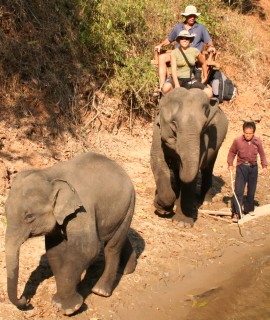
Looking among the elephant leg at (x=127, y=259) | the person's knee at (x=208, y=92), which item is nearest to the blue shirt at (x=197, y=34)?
the person's knee at (x=208, y=92)

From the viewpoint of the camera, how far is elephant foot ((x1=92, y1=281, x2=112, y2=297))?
18.1 ft

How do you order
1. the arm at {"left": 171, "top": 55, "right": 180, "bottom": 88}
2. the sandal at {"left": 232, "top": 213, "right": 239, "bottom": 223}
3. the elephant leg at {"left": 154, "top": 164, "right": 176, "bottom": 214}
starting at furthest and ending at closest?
the sandal at {"left": 232, "top": 213, "right": 239, "bottom": 223} → the arm at {"left": 171, "top": 55, "right": 180, "bottom": 88} → the elephant leg at {"left": 154, "top": 164, "right": 176, "bottom": 214}

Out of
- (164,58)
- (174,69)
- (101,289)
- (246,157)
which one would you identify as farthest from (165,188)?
(101,289)

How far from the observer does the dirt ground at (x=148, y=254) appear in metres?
5.54

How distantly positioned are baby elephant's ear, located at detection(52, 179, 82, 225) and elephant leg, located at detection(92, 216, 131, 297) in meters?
0.93

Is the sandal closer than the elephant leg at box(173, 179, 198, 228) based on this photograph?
No

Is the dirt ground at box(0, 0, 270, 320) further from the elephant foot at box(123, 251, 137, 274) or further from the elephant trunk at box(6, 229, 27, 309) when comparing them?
the elephant trunk at box(6, 229, 27, 309)

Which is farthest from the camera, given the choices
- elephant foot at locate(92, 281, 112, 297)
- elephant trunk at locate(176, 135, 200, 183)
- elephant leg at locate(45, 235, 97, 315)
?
elephant trunk at locate(176, 135, 200, 183)

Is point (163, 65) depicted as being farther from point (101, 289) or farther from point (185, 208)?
point (101, 289)

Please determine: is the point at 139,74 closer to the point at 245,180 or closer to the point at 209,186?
the point at 209,186

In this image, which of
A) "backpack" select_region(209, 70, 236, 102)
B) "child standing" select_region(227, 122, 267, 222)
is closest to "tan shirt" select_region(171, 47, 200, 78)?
"backpack" select_region(209, 70, 236, 102)

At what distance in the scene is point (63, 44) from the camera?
10.1 metres

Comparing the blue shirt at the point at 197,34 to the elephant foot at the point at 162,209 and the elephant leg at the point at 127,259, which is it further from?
the elephant leg at the point at 127,259

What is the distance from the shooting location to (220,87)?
7.73 meters
